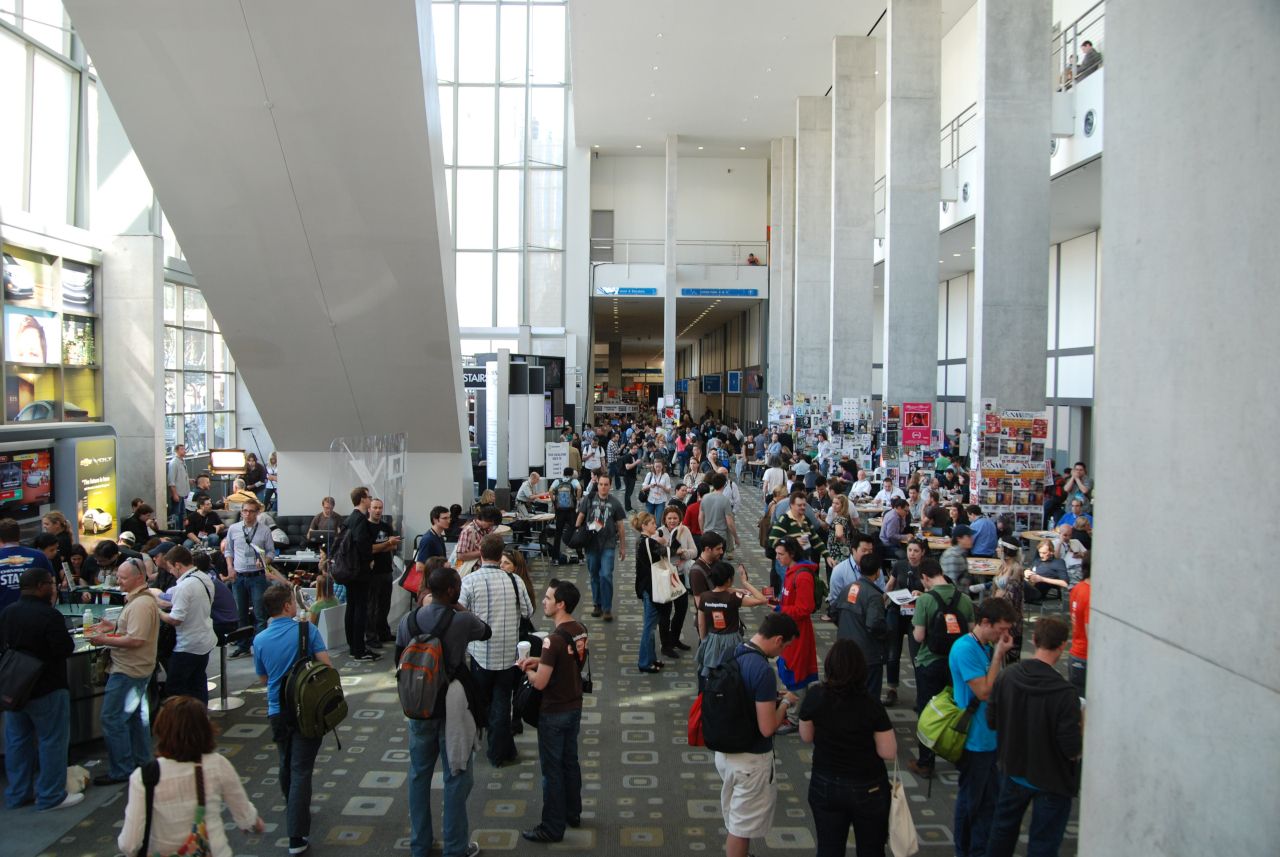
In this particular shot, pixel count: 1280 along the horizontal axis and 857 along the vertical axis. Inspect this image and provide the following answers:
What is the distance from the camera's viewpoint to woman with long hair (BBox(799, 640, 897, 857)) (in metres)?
3.56

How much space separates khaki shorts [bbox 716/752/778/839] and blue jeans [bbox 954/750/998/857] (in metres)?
1.00

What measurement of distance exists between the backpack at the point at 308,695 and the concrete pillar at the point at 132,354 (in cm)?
1281

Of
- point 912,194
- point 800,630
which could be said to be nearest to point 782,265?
point 912,194

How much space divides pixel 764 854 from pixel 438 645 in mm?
1886

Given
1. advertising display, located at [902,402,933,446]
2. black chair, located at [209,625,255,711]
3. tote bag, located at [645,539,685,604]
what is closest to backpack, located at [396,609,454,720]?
black chair, located at [209,625,255,711]

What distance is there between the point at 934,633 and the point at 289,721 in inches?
140

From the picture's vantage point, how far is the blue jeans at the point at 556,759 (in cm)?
462

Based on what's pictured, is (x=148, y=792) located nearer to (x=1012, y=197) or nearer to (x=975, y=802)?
(x=975, y=802)

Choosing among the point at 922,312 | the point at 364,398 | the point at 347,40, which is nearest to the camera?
the point at 347,40

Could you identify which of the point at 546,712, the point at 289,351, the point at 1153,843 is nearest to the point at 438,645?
the point at 546,712

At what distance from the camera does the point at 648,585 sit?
8.03 meters

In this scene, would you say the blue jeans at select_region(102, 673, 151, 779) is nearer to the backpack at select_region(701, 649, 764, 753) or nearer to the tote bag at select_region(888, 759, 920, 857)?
the backpack at select_region(701, 649, 764, 753)

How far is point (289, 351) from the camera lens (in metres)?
9.14

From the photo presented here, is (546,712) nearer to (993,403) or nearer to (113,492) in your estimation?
(993,403)
